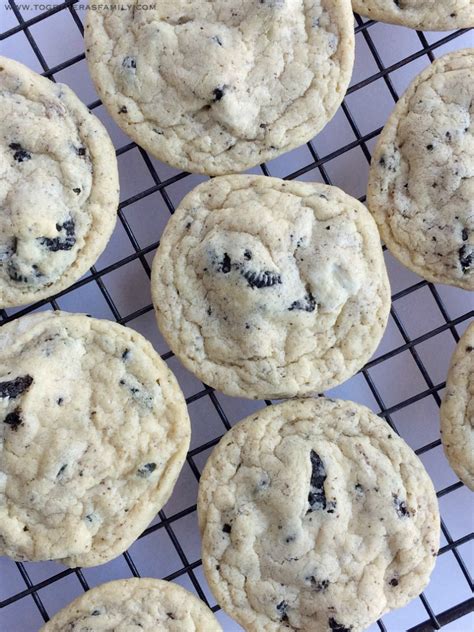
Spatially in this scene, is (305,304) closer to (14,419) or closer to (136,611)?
(14,419)

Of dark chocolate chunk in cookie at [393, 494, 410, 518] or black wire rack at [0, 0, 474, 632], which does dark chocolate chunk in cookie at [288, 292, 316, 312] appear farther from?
dark chocolate chunk in cookie at [393, 494, 410, 518]

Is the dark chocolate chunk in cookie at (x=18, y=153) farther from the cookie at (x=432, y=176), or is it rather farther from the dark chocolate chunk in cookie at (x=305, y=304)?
the cookie at (x=432, y=176)

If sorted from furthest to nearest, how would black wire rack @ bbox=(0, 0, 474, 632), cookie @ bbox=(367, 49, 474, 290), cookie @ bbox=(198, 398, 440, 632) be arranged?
black wire rack @ bbox=(0, 0, 474, 632) → cookie @ bbox=(367, 49, 474, 290) → cookie @ bbox=(198, 398, 440, 632)

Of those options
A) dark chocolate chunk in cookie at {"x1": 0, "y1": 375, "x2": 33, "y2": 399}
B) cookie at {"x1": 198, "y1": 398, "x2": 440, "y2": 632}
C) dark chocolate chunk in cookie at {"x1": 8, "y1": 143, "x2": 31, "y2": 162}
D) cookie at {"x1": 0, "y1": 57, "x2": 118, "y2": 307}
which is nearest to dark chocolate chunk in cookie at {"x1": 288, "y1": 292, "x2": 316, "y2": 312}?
cookie at {"x1": 198, "y1": 398, "x2": 440, "y2": 632}

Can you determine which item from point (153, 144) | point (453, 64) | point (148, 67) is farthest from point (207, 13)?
point (453, 64)

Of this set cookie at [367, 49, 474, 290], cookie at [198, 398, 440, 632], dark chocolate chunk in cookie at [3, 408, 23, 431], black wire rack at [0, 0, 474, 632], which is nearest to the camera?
dark chocolate chunk in cookie at [3, 408, 23, 431]

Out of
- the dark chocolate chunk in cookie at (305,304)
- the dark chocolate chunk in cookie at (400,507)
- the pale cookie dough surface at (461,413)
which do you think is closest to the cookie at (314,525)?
the dark chocolate chunk in cookie at (400,507)

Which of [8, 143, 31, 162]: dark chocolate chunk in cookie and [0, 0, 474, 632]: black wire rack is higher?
[8, 143, 31, 162]: dark chocolate chunk in cookie

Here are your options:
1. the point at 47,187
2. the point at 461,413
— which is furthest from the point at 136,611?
the point at 47,187
